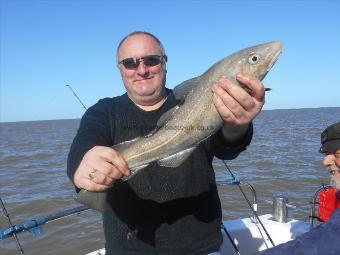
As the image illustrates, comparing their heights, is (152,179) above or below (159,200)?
above

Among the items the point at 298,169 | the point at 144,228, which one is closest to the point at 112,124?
the point at 144,228

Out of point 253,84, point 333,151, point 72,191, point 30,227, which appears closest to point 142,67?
point 253,84

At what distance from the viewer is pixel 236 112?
2.98 meters

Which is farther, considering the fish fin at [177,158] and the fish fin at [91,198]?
the fish fin at [177,158]

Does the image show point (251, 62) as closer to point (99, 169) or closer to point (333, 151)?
point (99, 169)

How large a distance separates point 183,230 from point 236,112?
52.4 inches

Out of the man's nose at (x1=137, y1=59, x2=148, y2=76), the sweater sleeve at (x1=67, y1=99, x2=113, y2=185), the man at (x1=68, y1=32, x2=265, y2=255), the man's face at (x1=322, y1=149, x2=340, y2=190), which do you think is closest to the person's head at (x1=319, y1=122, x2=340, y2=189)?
the man's face at (x1=322, y1=149, x2=340, y2=190)

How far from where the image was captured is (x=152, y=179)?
12.2 feet

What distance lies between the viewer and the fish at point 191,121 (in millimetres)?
3078

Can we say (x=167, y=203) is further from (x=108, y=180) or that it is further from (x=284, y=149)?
(x=284, y=149)

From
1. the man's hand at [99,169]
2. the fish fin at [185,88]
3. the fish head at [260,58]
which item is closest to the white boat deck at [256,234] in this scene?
the fish fin at [185,88]

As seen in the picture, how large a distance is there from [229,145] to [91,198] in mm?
1319

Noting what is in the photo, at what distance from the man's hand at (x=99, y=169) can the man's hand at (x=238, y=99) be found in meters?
0.87

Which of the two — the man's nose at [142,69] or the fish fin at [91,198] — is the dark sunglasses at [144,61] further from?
the fish fin at [91,198]
